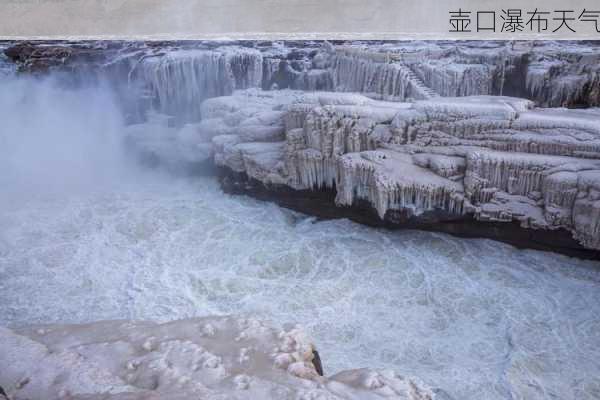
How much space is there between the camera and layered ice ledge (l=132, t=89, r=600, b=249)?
17.7 ft

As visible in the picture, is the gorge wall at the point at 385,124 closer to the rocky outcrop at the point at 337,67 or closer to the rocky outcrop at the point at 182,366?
the rocky outcrop at the point at 337,67

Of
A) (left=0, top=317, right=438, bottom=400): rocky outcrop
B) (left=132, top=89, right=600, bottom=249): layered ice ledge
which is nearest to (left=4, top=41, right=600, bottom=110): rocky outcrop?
(left=132, top=89, right=600, bottom=249): layered ice ledge

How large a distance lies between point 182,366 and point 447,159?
12.9ft

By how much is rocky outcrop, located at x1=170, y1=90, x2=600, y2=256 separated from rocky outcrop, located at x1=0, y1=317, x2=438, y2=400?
312cm

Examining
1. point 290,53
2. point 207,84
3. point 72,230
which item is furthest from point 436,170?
point 72,230

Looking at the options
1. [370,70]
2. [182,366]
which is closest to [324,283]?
[182,366]

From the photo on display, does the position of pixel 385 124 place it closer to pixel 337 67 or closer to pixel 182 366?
pixel 337 67

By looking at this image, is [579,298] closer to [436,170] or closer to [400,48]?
[436,170]

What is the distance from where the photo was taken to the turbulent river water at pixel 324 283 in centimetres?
439

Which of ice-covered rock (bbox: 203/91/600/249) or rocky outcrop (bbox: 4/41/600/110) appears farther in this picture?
rocky outcrop (bbox: 4/41/600/110)

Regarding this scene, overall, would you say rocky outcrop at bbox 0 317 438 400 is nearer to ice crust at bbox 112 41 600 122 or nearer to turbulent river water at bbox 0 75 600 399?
turbulent river water at bbox 0 75 600 399

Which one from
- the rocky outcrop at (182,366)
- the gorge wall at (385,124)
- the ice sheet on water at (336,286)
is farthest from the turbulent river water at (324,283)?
the rocky outcrop at (182,366)

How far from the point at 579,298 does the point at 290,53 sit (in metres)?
5.26

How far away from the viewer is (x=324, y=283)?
5.54 meters
